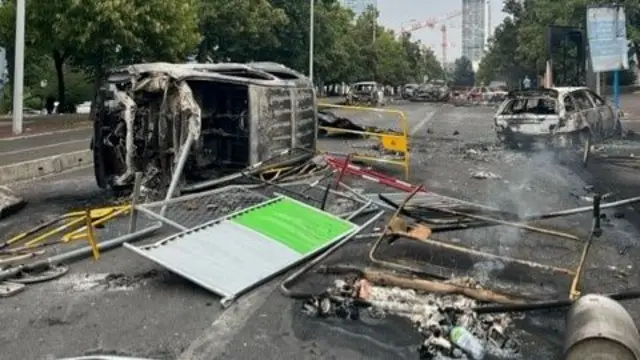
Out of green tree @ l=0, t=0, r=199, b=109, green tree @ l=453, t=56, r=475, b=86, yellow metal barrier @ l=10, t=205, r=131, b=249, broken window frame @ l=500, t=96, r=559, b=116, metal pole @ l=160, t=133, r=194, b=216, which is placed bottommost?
yellow metal barrier @ l=10, t=205, r=131, b=249

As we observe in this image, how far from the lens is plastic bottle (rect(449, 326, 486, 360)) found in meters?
4.48

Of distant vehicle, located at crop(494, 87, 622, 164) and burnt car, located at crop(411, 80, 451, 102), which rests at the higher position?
burnt car, located at crop(411, 80, 451, 102)

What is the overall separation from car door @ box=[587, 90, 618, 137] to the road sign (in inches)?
166

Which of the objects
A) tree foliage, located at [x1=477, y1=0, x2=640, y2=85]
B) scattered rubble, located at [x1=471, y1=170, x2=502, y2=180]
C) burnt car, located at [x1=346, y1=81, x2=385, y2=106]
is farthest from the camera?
burnt car, located at [x1=346, y1=81, x2=385, y2=106]

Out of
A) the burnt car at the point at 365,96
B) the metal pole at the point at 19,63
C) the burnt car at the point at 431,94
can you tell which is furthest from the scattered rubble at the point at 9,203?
the burnt car at the point at 431,94

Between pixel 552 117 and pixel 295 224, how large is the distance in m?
11.7

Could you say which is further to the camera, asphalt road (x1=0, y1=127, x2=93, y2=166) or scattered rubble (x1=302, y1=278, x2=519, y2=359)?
asphalt road (x1=0, y1=127, x2=93, y2=166)

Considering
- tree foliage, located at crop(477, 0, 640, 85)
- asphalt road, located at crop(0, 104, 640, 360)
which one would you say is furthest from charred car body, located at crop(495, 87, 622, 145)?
tree foliage, located at crop(477, 0, 640, 85)

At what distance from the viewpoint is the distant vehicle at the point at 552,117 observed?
56.6 ft

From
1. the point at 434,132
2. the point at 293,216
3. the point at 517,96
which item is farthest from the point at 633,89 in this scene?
the point at 293,216

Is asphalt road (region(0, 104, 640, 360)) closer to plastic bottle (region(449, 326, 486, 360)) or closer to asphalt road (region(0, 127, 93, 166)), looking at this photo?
plastic bottle (region(449, 326, 486, 360))

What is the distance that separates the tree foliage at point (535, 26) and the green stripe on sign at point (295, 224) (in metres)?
22.9

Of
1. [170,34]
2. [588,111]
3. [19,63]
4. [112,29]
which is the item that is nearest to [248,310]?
[588,111]

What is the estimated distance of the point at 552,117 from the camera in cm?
1720
